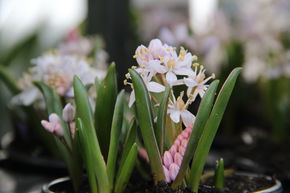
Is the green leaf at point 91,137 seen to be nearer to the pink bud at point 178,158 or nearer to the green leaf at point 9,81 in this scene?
the pink bud at point 178,158

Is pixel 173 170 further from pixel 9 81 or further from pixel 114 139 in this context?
pixel 9 81

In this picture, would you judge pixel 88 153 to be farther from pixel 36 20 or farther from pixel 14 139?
pixel 36 20

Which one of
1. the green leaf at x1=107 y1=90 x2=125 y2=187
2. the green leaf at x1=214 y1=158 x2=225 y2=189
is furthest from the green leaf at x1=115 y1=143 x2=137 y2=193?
the green leaf at x1=214 y1=158 x2=225 y2=189

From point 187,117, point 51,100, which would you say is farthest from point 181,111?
point 51,100

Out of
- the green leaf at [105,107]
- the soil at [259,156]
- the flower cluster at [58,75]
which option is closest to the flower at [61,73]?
the flower cluster at [58,75]

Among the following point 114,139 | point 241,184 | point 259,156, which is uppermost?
point 114,139

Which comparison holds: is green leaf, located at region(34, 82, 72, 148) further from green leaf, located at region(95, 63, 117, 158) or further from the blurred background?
the blurred background
